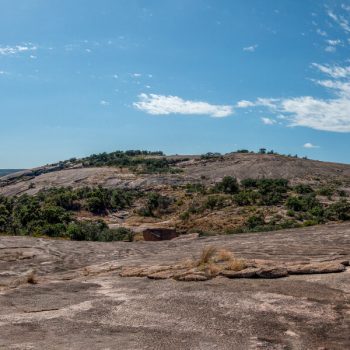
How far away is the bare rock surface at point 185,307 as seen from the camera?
7113mm

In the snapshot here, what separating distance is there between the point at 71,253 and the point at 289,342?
498 inches

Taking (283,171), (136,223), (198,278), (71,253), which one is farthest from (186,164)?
(198,278)

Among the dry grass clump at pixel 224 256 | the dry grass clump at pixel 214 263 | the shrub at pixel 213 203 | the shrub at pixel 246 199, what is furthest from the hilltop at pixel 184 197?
the dry grass clump at pixel 214 263

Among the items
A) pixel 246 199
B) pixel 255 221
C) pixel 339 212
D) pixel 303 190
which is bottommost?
pixel 255 221

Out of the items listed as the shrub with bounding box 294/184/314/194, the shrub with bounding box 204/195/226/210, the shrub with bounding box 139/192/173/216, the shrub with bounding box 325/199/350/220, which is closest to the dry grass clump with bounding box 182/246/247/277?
the shrub with bounding box 325/199/350/220

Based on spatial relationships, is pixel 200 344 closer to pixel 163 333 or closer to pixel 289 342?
pixel 163 333

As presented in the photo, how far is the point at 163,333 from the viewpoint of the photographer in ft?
24.5

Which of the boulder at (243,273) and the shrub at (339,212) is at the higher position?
the boulder at (243,273)

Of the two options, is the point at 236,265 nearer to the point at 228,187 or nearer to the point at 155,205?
the point at 155,205

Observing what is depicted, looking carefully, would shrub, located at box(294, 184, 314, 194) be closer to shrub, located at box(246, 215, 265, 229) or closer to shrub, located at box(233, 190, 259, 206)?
shrub, located at box(233, 190, 259, 206)

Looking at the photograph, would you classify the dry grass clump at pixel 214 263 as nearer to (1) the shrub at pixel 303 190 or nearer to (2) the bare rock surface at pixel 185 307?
(2) the bare rock surface at pixel 185 307

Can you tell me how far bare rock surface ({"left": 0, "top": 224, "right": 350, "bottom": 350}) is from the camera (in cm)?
711

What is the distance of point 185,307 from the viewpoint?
29.1 feet

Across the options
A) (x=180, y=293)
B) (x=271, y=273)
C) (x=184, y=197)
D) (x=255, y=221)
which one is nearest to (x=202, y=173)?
(x=184, y=197)
